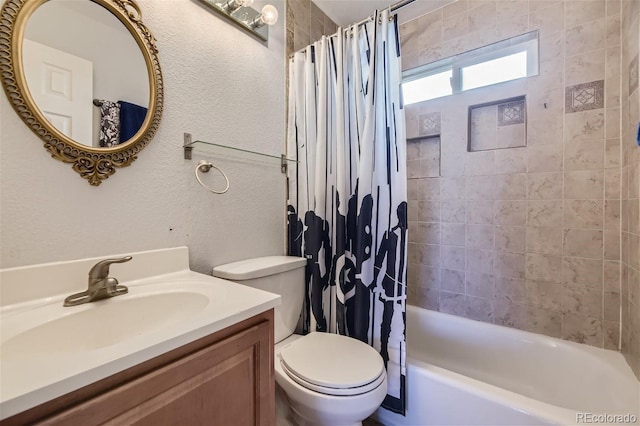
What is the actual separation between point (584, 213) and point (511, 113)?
69cm

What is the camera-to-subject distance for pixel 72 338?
0.73 meters

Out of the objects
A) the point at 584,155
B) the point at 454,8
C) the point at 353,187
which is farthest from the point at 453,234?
the point at 454,8

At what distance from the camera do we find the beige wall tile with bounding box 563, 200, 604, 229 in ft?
4.68

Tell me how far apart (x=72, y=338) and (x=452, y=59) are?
7.85 ft

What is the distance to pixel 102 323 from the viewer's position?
2.58ft

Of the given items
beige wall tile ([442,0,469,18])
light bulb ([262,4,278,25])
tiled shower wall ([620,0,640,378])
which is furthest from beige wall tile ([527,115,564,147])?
light bulb ([262,4,278,25])

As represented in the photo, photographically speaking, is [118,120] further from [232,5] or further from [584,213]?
[584,213]

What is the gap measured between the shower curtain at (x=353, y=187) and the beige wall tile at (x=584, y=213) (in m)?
1.02

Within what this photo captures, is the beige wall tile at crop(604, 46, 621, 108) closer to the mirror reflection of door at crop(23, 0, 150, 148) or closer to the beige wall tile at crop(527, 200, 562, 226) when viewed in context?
the beige wall tile at crop(527, 200, 562, 226)

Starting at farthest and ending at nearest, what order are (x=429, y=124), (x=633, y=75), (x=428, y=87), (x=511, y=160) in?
(x=428, y=87) < (x=429, y=124) < (x=511, y=160) < (x=633, y=75)

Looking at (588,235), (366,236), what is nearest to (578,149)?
(588,235)

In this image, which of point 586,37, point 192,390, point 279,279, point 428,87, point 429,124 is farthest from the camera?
point 428,87

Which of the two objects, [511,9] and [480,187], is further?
[480,187]

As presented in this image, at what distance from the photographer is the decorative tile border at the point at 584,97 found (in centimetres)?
142
